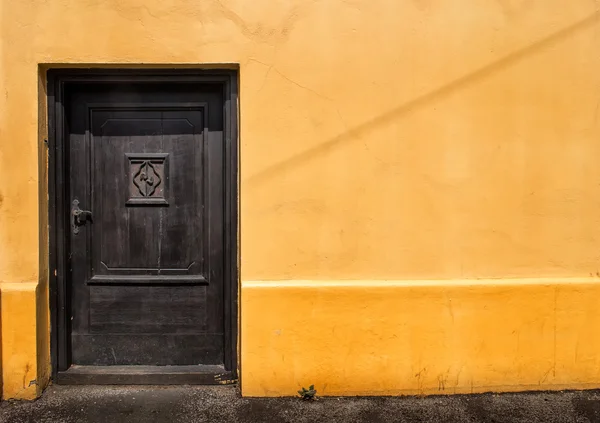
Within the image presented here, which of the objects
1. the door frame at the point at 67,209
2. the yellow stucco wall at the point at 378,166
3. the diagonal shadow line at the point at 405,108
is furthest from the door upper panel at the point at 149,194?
the diagonal shadow line at the point at 405,108

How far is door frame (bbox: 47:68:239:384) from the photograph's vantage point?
3.72 meters

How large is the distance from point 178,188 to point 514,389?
110 inches

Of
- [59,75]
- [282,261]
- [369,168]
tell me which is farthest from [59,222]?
[369,168]

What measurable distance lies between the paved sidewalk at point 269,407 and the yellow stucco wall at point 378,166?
0.12m

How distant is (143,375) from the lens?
383 cm

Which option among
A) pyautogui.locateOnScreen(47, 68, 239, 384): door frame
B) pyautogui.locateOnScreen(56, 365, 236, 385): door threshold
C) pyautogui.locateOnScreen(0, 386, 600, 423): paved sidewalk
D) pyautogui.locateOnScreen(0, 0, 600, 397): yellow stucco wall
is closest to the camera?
pyautogui.locateOnScreen(0, 386, 600, 423): paved sidewalk

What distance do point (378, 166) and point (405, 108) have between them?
44 cm

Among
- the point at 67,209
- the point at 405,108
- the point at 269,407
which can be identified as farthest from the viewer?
the point at 67,209

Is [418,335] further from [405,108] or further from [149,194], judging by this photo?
[149,194]

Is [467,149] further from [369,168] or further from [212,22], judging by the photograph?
[212,22]

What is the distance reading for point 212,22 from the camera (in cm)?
359

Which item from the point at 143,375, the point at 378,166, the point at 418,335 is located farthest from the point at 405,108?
the point at 143,375

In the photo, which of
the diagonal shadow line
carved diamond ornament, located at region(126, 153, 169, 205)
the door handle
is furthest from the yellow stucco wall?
carved diamond ornament, located at region(126, 153, 169, 205)

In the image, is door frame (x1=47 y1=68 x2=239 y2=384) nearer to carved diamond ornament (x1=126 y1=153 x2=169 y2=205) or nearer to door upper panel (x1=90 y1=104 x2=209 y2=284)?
door upper panel (x1=90 y1=104 x2=209 y2=284)
